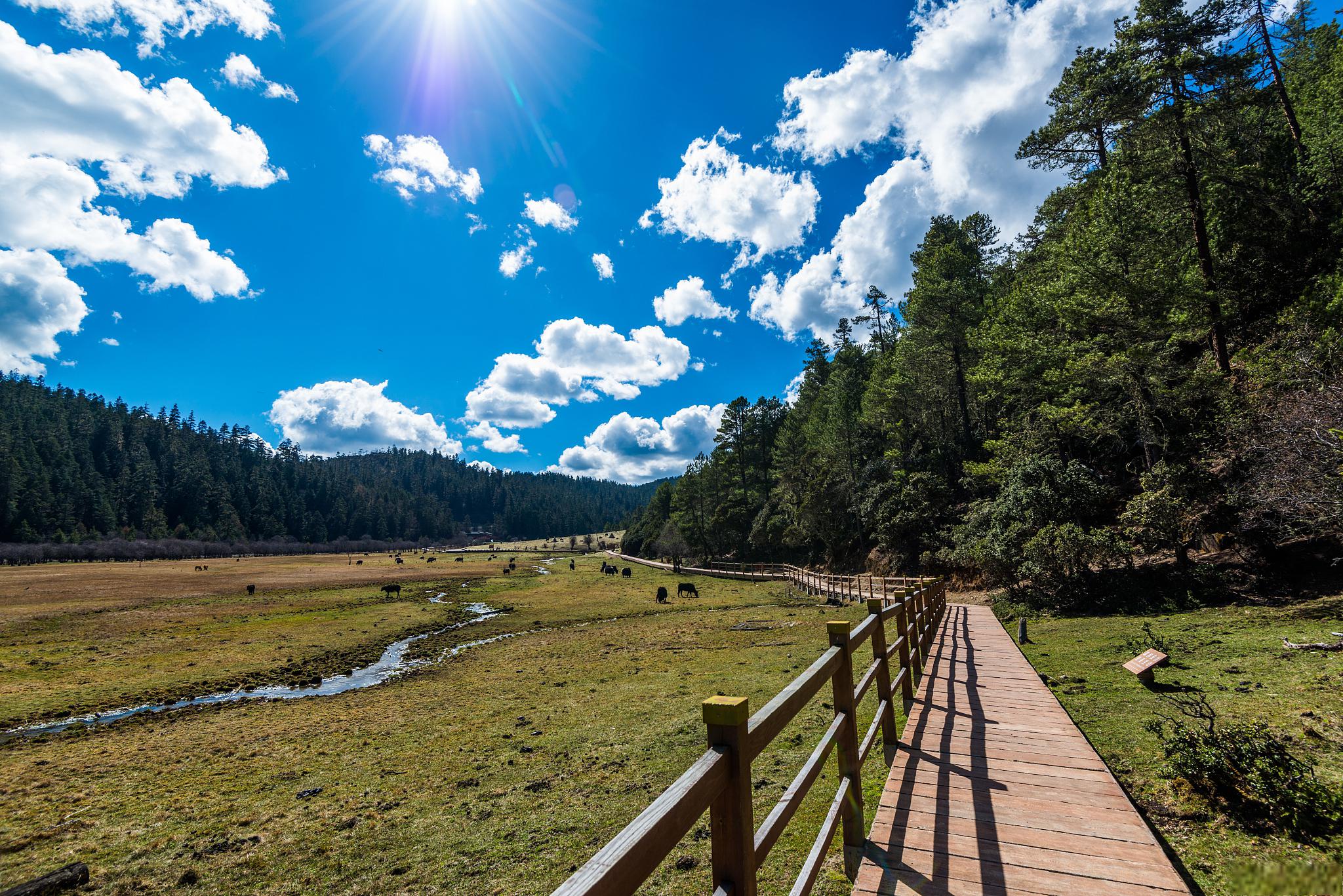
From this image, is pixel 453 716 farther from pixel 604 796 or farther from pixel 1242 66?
pixel 1242 66

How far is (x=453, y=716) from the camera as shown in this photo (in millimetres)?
12359

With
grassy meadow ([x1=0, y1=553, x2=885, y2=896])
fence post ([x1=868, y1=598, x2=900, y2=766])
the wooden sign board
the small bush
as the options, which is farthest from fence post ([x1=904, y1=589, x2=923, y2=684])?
the small bush

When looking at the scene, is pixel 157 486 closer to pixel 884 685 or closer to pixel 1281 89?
pixel 884 685

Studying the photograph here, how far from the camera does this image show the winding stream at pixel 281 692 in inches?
536

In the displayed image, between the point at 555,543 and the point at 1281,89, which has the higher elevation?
the point at 1281,89

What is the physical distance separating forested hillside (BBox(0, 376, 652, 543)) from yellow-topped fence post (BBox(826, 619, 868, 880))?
13934 cm

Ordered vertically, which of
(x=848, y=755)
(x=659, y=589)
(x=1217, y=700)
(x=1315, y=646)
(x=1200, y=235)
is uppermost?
(x=1200, y=235)

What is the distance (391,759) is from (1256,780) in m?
12.1

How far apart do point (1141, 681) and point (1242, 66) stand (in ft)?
69.2

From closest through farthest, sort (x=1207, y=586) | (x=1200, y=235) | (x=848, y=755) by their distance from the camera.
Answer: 1. (x=848, y=755)
2. (x=1207, y=586)
3. (x=1200, y=235)

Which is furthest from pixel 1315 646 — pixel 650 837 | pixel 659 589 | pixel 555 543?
pixel 555 543

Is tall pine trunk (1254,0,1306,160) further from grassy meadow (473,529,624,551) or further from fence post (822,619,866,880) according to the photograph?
grassy meadow (473,529,624,551)

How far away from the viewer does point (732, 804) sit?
221 cm

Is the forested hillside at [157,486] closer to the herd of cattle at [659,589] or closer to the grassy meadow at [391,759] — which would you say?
the herd of cattle at [659,589]
